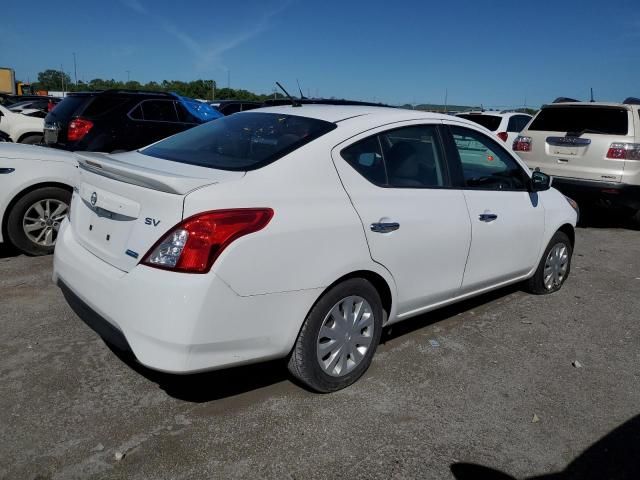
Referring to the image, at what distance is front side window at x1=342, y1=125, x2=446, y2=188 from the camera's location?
313 centimetres

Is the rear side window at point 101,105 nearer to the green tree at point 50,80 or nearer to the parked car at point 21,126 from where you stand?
the parked car at point 21,126

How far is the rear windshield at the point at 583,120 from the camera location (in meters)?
7.69

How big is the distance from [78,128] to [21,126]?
6.55 metres

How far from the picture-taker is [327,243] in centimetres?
278

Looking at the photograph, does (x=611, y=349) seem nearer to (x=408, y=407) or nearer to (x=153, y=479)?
(x=408, y=407)

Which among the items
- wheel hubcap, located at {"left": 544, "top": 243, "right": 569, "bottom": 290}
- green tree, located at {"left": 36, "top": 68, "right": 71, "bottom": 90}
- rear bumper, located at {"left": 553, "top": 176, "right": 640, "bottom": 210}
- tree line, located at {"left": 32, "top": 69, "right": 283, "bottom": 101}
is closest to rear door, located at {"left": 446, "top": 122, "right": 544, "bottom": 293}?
wheel hubcap, located at {"left": 544, "top": 243, "right": 569, "bottom": 290}

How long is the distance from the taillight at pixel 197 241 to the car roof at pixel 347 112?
1.09 m

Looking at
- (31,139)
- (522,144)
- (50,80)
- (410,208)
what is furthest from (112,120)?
(50,80)

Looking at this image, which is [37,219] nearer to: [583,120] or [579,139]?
[579,139]

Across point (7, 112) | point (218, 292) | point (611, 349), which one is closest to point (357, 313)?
point (218, 292)

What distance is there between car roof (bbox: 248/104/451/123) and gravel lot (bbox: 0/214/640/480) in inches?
62.3

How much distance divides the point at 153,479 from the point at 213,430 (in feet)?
1.39

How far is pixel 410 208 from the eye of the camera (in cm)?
326

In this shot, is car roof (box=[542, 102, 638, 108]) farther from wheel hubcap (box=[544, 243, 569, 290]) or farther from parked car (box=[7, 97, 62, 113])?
parked car (box=[7, 97, 62, 113])
